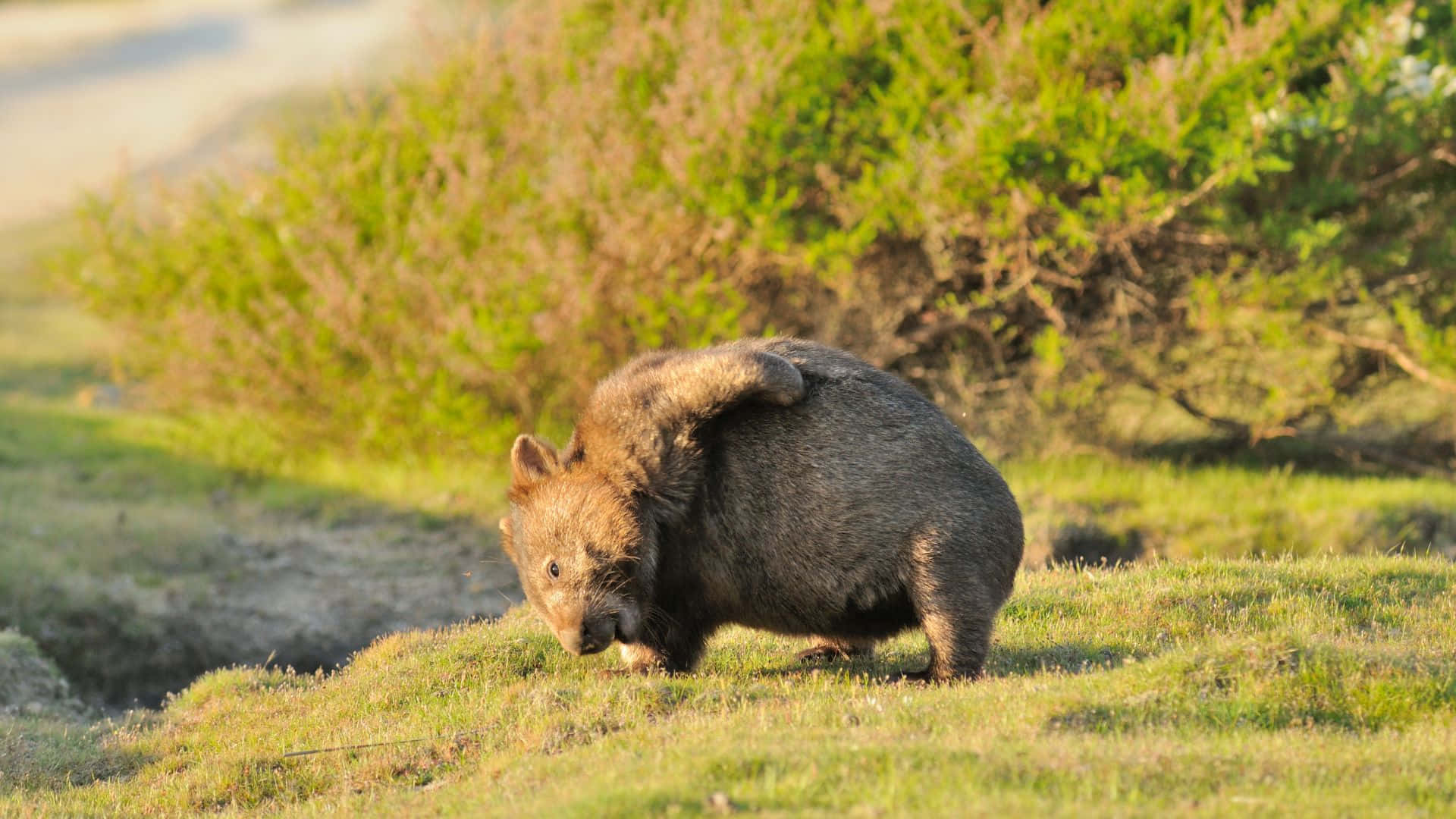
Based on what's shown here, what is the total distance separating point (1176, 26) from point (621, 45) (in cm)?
612

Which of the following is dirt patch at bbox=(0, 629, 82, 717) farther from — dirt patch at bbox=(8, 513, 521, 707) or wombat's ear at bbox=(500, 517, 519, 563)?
wombat's ear at bbox=(500, 517, 519, 563)

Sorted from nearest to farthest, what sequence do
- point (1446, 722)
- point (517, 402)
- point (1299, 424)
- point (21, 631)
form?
1. point (1446, 722)
2. point (21, 631)
3. point (1299, 424)
4. point (517, 402)

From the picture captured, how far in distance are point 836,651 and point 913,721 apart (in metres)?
2.08

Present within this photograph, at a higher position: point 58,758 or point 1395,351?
point 58,758

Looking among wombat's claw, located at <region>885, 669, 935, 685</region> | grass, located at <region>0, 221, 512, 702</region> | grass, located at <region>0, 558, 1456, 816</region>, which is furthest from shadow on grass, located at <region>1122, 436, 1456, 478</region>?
wombat's claw, located at <region>885, 669, 935, 685</region>

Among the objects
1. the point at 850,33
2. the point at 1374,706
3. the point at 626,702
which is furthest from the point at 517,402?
the point at 1374,706

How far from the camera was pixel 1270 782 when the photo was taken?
226 inches

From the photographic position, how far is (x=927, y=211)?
15.1m

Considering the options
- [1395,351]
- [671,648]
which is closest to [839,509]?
[671,648]

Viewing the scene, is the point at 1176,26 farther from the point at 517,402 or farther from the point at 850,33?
the point at 517,402

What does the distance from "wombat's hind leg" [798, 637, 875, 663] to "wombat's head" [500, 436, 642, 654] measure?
138 cm

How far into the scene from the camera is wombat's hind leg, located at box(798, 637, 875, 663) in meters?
8.98

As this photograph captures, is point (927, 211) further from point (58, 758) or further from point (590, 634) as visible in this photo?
point (58, 758)

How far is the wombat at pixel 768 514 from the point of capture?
7.70m
